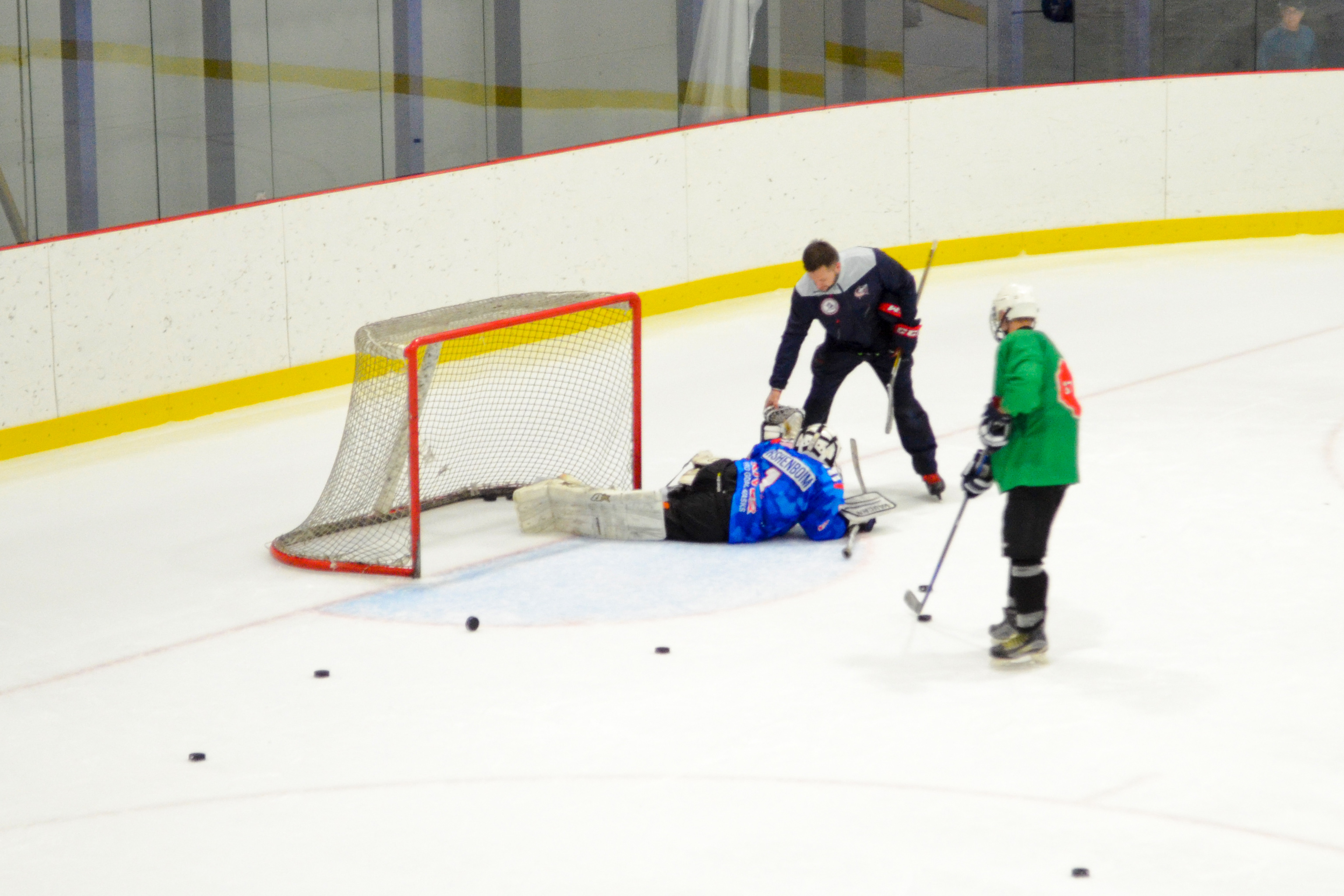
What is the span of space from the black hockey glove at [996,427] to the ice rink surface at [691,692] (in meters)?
0.71

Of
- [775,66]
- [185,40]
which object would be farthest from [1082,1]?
[185,40]

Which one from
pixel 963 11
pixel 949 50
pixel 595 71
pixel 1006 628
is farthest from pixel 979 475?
pixel 963 11

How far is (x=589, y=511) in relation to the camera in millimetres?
6664

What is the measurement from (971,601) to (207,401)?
4.80 metres

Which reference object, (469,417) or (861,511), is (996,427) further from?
(469,417)

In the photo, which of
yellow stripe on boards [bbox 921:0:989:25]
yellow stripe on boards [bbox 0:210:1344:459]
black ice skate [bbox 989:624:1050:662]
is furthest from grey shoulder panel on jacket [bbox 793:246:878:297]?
yellow stripe on boards [bbox 921:0:989:25]

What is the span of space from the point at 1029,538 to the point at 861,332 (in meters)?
1.99

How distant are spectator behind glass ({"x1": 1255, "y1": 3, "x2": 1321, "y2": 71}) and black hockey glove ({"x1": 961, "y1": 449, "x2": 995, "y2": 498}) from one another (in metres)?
8.76

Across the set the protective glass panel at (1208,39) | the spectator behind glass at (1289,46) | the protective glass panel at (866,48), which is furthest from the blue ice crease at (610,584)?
the spectator behind glass at (1289,46)

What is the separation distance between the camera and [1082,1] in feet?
42.1

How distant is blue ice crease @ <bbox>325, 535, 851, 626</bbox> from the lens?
579 cm

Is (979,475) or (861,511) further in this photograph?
(861,511)

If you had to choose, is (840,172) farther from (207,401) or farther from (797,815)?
(797,815)

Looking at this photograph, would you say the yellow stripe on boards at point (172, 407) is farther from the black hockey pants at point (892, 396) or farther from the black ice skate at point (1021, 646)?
the black ice skate at point (1021, 646)
